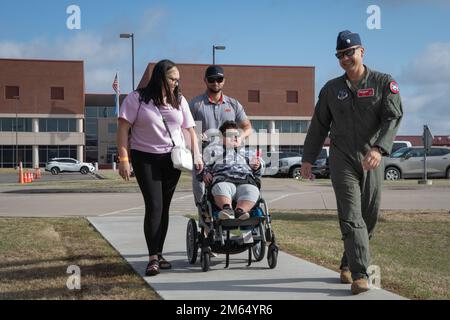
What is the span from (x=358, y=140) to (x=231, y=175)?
150 cm

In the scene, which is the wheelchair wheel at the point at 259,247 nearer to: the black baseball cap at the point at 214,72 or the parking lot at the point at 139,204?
the black baseball cap at the point at 214,72

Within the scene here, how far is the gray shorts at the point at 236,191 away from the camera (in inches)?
226

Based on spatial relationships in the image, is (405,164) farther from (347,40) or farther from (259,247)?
(347,40)

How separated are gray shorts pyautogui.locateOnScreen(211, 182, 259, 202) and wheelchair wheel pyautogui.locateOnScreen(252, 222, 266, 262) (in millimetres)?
282

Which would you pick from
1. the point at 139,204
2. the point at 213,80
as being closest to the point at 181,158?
the point at 213,80

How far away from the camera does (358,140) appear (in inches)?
192

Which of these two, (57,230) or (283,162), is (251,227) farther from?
(283,162)

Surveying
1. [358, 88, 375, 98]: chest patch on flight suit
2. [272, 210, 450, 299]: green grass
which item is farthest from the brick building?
[358, 88, 375, 98]: chest patch on flight suit

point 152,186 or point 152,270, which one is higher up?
point 152,186

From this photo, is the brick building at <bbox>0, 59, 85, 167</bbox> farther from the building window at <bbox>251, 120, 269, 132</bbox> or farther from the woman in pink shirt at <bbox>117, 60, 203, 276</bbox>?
the woman in pink shirt at <bbox>117, 60, 203, 276</bbox>

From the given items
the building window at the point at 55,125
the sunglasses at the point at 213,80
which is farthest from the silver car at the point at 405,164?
the building window at the point at 55,125

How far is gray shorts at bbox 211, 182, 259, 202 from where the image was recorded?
226 inches

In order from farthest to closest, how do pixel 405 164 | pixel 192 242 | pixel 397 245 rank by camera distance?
pixel 405 164 → pixel 397 245 → pixel 192 242

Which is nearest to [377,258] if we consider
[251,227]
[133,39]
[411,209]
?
[251,227]
